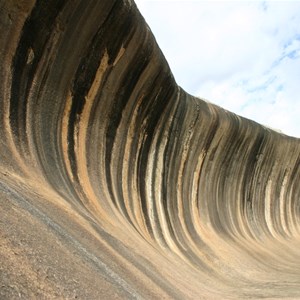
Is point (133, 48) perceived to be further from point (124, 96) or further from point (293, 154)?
point (293, 154)

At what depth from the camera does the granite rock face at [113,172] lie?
1.89m

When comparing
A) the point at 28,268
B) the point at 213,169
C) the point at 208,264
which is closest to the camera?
the point at 28,268

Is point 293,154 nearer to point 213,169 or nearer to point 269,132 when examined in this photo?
point 269,132

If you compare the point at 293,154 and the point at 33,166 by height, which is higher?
the point at 293,154

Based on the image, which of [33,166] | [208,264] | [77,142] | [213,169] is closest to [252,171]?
[213,169]

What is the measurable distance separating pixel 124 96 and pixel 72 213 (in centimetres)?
213

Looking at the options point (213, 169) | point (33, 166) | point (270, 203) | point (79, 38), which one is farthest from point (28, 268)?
point (270, 203)

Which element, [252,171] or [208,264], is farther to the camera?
[252,171]

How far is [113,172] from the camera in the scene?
4258mm

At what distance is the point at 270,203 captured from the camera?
8.55m

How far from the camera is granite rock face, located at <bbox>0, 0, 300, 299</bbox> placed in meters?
1.89

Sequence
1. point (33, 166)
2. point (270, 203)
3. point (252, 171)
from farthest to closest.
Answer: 1. point (270, 203)
2. point (252, 171)
3. point (33, 166)

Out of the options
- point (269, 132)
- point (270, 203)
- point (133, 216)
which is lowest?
point (133, 216)

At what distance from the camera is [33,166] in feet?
8.65
